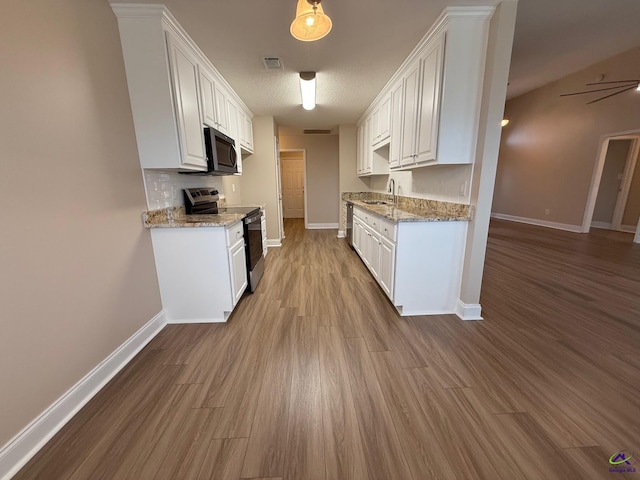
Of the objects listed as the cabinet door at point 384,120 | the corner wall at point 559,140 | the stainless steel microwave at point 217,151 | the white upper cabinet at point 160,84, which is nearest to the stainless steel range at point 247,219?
the stainless steel microwave at point 217,151

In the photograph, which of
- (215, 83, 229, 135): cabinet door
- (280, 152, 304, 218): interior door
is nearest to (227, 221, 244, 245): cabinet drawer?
(215, 83, 229, 135): cabinet door

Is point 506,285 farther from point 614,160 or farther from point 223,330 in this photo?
point 614,160

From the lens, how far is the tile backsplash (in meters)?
2.14

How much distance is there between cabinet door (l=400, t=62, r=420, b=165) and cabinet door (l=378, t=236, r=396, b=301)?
94 cm

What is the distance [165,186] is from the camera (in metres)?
2.38

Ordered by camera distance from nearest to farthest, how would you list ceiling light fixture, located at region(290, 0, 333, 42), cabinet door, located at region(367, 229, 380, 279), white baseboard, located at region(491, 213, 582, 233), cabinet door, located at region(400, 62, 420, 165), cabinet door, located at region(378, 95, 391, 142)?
ceiling light fixture, located at region(290, 0, 333, 42) < cabinet door, located at region(400, 62, 420, 165) < cabinet door, located at region(367, 229, 380, 279) < cabinet door, located at region(378, 95, 391, 142) < white baseboard, located at region(491, 213, 582, 233)

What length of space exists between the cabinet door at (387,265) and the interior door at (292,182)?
5.98 metres

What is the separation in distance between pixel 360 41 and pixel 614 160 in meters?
7.32

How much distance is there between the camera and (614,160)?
5.77m

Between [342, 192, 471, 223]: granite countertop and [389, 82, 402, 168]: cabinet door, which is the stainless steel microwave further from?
[389, 82, 402, 168]: cabinet door

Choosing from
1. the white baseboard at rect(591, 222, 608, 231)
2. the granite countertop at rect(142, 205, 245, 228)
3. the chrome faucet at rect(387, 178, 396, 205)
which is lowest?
the white baseboard at rect(591, 222, 608, 231)

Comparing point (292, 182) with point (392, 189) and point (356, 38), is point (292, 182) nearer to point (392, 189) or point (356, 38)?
point (392, 189)

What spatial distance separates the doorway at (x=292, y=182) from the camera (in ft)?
26.5

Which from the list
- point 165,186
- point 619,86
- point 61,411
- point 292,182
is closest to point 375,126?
point 165,186
